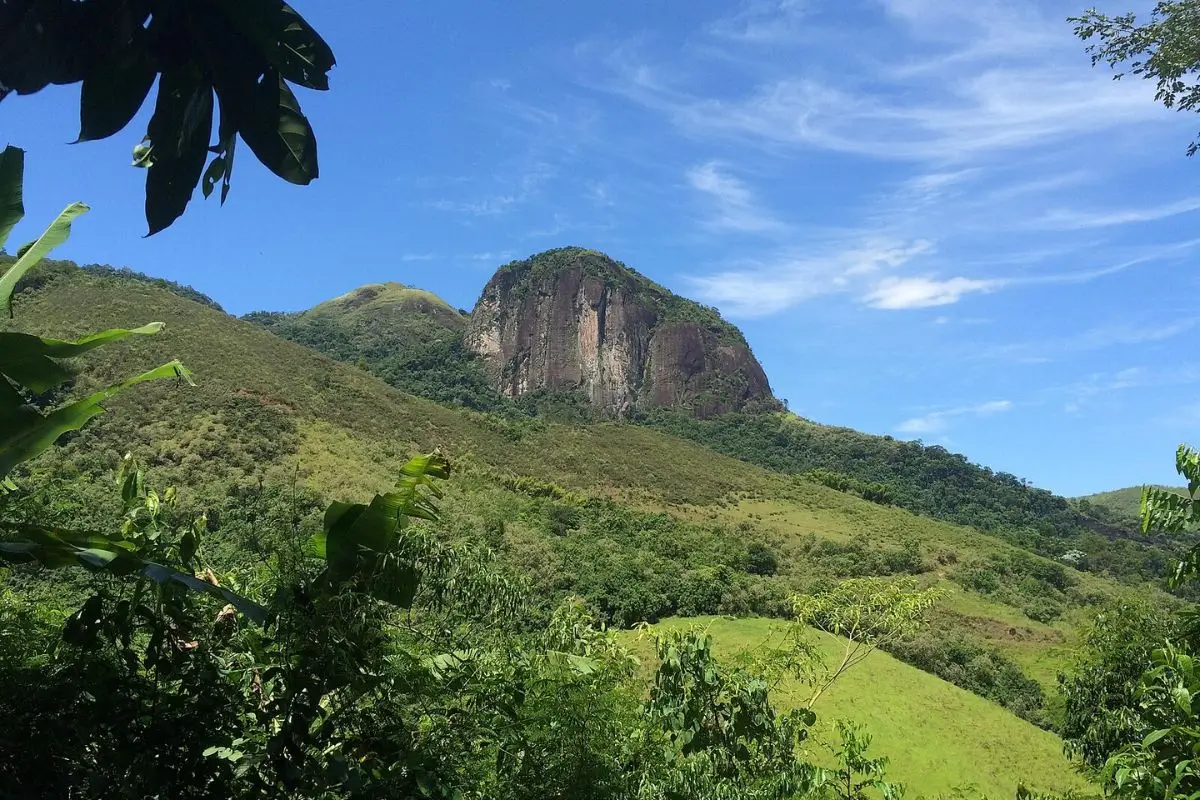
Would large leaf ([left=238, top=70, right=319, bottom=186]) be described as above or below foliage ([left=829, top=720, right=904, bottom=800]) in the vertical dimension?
above

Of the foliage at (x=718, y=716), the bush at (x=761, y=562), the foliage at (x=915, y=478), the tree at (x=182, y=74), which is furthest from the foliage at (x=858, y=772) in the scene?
the foliage at (x=915, y=478)

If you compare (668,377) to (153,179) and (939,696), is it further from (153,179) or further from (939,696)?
(153,179)

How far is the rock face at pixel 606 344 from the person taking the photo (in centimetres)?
12219

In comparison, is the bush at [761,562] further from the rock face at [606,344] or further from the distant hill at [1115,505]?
the rock face at [606,344]

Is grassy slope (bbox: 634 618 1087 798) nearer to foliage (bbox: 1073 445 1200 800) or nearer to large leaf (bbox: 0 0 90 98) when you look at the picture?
foliage (bbox: 1073 445 1200 800)

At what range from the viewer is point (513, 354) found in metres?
127

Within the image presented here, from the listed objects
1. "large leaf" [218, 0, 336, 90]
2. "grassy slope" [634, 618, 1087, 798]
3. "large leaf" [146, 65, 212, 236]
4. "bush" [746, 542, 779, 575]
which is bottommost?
"grassy slope" [634, 618, 1087, 798]

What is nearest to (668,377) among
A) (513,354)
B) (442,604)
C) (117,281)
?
(513,354)

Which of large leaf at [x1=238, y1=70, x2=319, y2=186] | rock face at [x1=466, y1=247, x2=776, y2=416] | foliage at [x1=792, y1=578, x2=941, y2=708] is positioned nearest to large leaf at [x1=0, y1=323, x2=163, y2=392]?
large leaf at [x1=238, y1=70, x2=319, y2=186]

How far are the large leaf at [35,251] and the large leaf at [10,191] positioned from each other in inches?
2.8

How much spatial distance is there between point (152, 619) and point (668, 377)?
12270 centimetres

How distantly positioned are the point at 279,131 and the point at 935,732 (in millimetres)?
23528

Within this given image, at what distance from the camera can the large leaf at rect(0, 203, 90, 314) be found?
2.03 meters

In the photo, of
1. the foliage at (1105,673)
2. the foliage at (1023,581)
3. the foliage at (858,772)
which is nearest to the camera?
the foliage at (858,772)
